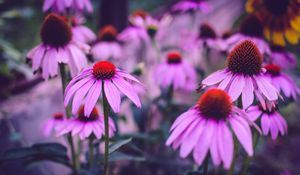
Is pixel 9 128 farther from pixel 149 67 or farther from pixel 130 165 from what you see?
pixel 149 67

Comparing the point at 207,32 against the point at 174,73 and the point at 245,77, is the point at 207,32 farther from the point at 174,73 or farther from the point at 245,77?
the point at 245,77

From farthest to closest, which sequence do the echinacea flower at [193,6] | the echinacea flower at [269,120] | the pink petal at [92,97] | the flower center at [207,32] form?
the echinacea flower at [193,6], the flower center at [207,32], the echinacea flower at [269,120], the pink petal at [92,97]

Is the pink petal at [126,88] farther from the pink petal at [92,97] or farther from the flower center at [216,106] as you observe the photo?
the flower center at [216,106]

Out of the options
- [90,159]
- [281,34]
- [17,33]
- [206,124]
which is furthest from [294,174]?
[17,33]

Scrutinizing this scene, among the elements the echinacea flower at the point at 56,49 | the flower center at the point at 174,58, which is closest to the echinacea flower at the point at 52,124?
the echinacea flower at the point at 56,49

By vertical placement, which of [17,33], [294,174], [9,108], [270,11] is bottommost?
[294,174]

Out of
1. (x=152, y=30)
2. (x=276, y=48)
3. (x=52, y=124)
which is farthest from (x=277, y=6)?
(x=52, y=124)

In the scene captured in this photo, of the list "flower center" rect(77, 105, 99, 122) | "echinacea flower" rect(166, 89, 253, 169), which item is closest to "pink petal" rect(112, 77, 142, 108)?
"echinacea flower" rect(166, 89, 253, 169)
